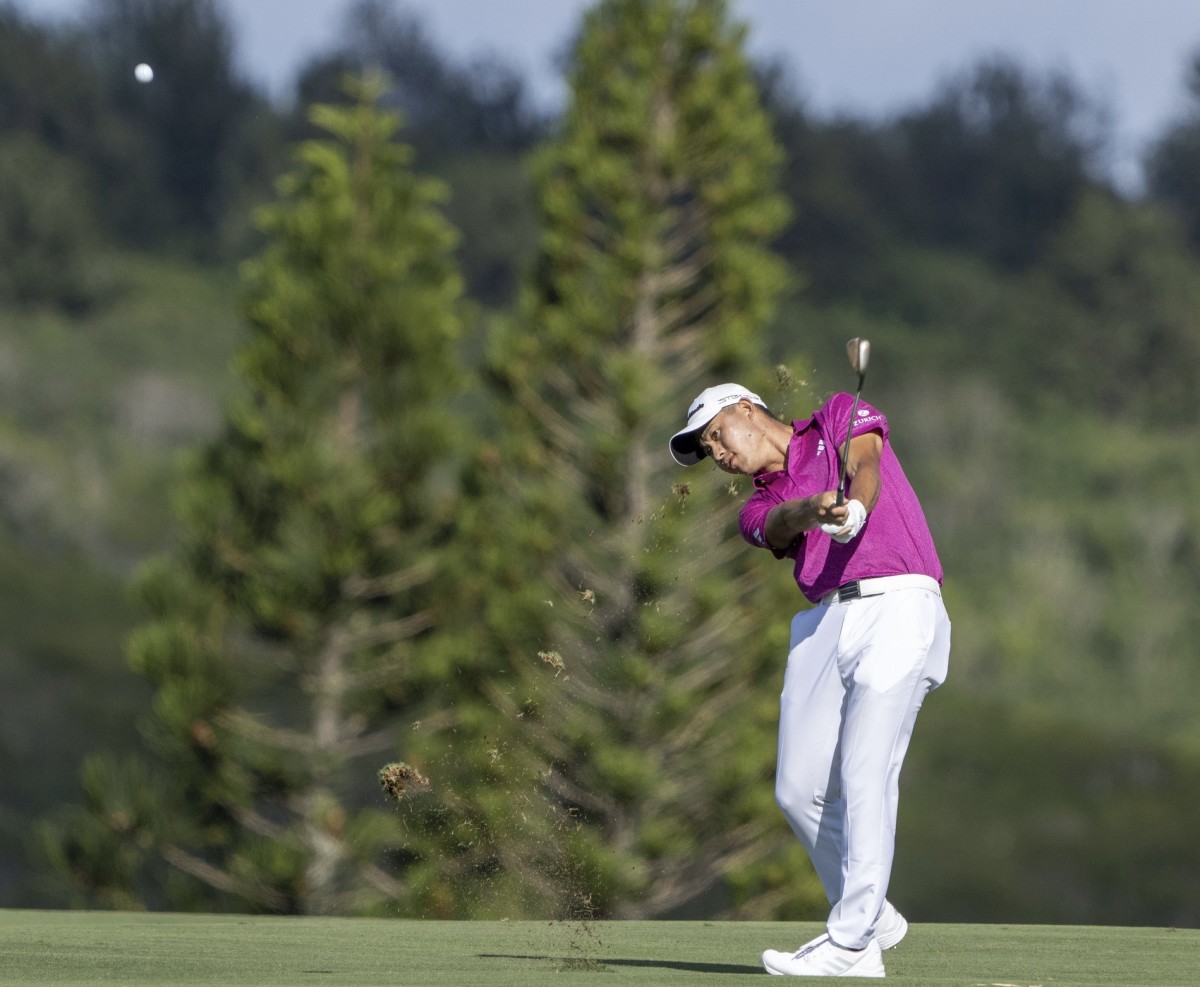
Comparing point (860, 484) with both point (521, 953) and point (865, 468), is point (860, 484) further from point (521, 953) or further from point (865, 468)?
point (521, 953)

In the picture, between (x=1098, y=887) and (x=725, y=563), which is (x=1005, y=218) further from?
(x=725, y=563)

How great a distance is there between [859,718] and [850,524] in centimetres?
72

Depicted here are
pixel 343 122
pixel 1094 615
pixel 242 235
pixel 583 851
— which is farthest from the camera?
pixel 242 235

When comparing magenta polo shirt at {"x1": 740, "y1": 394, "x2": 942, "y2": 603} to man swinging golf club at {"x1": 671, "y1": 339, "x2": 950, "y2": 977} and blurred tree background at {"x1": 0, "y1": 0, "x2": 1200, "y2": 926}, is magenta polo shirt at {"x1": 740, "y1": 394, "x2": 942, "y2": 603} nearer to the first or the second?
man swinging golf club at {"x1": 671, "y1": 339, "x2": 950, "y2": 977}

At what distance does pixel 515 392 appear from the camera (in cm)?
2458

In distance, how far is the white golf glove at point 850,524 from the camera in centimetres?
625

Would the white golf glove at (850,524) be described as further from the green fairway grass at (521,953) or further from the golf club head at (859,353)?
the green fairway grass at (521,953)

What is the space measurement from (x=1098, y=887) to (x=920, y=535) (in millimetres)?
61073

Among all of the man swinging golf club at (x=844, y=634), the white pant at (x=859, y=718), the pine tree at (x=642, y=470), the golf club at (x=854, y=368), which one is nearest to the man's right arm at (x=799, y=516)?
the man swinging golf club at (x=844, y=634)

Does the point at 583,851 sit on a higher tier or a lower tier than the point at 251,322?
lower

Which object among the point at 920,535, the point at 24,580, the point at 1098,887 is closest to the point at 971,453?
the point at 1098,887

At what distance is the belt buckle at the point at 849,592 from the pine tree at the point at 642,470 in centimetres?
1550

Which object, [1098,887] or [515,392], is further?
[1098,887]

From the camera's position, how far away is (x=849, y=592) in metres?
6.74
